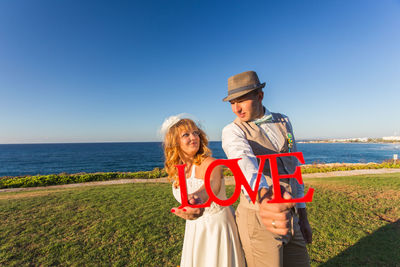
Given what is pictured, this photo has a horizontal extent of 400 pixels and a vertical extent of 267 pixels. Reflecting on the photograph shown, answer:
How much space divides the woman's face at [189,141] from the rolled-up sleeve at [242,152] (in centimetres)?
39

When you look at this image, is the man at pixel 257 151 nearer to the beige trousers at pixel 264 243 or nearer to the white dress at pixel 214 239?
the beige trousers at pixel 264 243

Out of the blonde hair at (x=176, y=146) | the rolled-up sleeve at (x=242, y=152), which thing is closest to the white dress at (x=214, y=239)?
the blonde hair at (x=176, y=146)

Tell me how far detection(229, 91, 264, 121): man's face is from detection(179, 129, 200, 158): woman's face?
54 cm

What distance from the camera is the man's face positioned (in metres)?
1.66

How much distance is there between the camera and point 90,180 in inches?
679

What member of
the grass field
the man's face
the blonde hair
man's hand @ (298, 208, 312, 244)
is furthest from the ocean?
the man's face

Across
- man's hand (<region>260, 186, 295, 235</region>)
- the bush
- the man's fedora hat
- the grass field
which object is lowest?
the bush

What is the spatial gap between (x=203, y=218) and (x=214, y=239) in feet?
0.83

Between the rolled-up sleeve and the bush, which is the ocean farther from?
the rolled-up sleeve

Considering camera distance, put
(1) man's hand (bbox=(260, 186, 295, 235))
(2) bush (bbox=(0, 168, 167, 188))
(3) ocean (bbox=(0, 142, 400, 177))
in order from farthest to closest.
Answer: (3) ocean (bbox=(0, 142, 400, 177)) < (2) bush (bbox=(0, 168, 167, 188)) < (1) man's hand (bbox=(260, 186, 295, 235))

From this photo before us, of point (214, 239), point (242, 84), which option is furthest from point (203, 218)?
point (242, 84)

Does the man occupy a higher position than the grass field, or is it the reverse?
the man

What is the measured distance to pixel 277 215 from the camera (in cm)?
110

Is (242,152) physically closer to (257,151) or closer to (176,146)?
(257,151)
